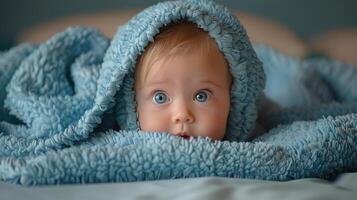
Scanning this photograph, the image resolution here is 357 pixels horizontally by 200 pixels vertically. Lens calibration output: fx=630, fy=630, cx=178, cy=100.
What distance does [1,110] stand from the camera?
1.17 metres

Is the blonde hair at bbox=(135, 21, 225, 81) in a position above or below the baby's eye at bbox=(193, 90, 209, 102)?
above

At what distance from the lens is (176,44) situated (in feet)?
3.29

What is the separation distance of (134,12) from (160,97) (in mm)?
537

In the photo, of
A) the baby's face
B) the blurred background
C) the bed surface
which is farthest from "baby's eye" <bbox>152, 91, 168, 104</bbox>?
the blurred background

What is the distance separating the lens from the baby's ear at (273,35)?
1510 millimetres

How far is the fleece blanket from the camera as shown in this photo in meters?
0.86

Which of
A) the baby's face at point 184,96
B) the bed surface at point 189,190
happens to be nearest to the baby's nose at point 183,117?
the baby's face at point 184,96

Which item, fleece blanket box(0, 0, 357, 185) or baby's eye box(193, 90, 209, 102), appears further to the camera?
baby's eye box(193, 90, 209, 102)

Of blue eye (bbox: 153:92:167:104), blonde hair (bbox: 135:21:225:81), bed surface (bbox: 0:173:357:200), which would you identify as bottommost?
bed surface (bbox: 0:173:357:200)

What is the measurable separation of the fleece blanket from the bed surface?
0.13 feet

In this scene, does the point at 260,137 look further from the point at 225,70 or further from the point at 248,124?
the point at 225,70

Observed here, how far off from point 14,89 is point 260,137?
1.47 feet

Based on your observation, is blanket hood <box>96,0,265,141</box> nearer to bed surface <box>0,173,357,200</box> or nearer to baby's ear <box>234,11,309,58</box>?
bed surface <box>0,173,357,200</box>

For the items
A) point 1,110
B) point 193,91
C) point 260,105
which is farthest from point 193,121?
point 1,110
